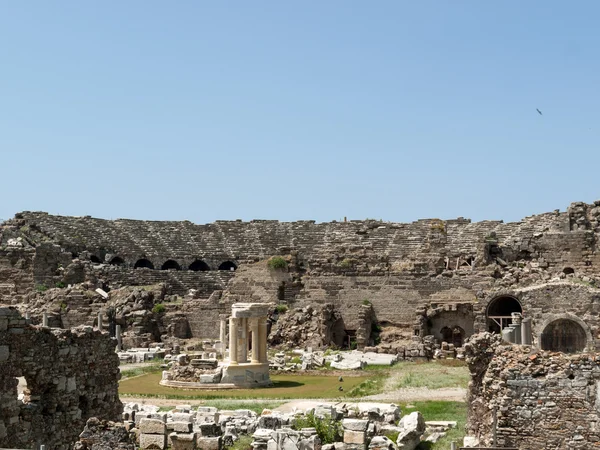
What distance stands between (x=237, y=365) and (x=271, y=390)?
207 cm

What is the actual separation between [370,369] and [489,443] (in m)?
16.6

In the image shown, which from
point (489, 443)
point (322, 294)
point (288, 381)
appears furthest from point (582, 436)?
point (322, 294)

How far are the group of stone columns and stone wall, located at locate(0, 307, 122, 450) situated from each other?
568 inches

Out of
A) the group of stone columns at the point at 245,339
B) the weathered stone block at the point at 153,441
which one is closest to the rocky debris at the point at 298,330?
the group of stone columns at the point at 245,339

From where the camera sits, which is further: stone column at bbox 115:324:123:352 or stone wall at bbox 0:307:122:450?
stone column at bbox 115:324:123:352

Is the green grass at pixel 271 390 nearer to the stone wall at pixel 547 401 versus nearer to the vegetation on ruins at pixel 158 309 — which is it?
the vegetation on ruins at pixel 158 309

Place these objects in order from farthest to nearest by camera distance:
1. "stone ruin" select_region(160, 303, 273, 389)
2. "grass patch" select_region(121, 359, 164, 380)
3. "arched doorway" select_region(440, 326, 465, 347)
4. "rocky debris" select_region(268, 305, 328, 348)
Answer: "rocky debris" select_region(268, 305, 328, 348) < "arched doorway" select_region(440, 326, 465, 347) < "grass patch" select_region(121, 359, 164, 380) < "stone ruin" select_region(160, 303, 273, 389)

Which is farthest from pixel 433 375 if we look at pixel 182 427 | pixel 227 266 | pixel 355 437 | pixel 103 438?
pixel 227 266

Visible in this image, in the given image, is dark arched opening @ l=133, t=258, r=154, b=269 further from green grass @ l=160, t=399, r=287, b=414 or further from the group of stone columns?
green grass @ l=160, t=399, r=287, b=414

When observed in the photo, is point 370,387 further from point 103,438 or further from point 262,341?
point 103,438

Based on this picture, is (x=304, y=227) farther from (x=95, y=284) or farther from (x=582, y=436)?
(x=582, y=436)

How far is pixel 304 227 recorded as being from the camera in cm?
5022

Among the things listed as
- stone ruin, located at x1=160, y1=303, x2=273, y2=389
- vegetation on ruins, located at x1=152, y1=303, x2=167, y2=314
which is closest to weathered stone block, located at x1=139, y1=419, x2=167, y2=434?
stone ruin, located at x1=160, y1=303, x2=273, y2=389

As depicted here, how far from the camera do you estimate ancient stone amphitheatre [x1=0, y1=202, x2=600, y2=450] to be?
43.3ft
